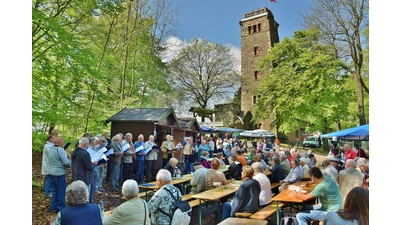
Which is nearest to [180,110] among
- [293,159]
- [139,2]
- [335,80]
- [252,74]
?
[252,74]

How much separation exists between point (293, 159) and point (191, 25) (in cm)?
286

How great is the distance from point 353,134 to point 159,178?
101 inches

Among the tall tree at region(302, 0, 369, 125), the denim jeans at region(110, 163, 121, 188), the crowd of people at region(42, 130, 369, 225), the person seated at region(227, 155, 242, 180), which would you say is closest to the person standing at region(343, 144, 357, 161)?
the crowd of people at region(42, 130, 369, 225)

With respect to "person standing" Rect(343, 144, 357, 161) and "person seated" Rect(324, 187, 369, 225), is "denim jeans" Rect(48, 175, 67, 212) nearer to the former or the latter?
"person seated" Rect(324, 187, 369, 225)

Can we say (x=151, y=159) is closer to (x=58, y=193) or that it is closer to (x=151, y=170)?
(x=151, y=170)

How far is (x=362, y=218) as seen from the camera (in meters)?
2.32

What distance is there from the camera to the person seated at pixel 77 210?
190 cm

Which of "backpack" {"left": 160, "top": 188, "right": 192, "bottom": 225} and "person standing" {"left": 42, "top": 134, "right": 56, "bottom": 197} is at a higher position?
"person standing" {"left": 42, "top": 134, "right": 56, "bottom": 197}

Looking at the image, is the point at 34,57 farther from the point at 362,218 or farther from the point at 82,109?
the point at 362,218

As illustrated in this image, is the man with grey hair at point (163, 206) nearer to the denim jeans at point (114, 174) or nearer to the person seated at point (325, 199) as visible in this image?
the person seated at point (325, 199)

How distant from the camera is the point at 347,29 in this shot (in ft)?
11.7

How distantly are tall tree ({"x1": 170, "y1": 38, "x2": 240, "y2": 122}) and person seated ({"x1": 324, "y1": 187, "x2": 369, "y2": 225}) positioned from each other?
2.49 meters

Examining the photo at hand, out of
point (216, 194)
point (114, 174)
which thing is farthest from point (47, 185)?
point (216, 194)

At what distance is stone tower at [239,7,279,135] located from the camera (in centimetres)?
396
